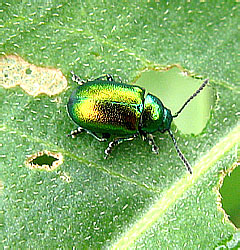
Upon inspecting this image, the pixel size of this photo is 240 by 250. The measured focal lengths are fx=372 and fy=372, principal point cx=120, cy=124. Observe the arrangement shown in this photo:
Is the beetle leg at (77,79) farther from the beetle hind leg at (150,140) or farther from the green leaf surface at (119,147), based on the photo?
the beetle hind leg at (150,140)

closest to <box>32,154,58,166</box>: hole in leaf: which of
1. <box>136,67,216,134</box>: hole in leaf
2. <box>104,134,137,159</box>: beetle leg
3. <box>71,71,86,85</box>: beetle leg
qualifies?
<box>104,134,137,159</box>: beetle leg

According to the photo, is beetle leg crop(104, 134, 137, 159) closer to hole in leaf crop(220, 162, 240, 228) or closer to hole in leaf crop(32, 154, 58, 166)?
hole in leaf crop(32, 154, 58, 166)

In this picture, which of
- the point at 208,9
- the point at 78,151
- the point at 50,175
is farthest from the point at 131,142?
the point at 208,9

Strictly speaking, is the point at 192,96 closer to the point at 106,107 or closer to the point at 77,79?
the point at 106,107

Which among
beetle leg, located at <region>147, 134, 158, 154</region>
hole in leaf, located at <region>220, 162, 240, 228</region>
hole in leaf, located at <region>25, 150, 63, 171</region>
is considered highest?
beetle leg, located at <region>147, 134, 158, 154</region>

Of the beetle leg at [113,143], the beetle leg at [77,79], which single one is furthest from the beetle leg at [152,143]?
the beetle leg at [77,79]
